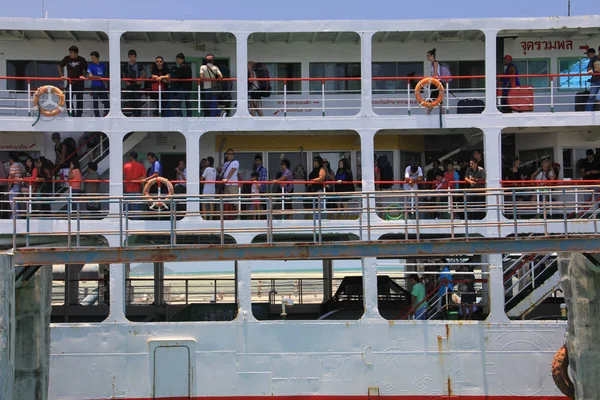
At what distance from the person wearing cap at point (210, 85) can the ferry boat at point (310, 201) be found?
6 centimetres

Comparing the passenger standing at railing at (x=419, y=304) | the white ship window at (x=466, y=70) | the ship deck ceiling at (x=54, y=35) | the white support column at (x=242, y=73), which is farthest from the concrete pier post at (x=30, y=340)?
the white ship window at (x=466, y=70)

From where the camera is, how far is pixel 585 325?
49.3 ft

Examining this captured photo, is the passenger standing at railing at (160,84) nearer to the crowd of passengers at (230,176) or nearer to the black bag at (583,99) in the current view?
the crowd of passengers at (230,176)

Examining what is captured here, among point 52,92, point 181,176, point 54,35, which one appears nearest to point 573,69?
point 181,176

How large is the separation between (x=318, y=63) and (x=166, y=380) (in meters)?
9.29

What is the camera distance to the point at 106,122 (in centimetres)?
1848

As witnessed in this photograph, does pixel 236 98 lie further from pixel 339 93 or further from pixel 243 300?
pixel 243 300

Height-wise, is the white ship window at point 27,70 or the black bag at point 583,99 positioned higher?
the white ship window at point 27,70

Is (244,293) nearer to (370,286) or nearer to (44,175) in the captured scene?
(370,286)

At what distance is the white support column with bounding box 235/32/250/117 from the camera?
18719 mm

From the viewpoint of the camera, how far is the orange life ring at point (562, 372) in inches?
629

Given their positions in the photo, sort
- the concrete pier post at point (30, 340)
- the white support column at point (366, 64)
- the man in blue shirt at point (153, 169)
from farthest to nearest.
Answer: the white support column at point (366, 64) < the man in blue shirt at point (153, 169) < the concrete pier post at point (30, 340)

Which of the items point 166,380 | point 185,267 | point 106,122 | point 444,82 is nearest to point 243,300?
point 166,380

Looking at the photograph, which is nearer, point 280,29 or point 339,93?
point 280,29
